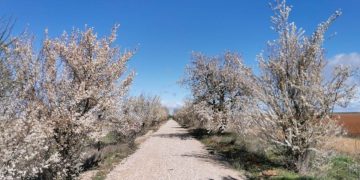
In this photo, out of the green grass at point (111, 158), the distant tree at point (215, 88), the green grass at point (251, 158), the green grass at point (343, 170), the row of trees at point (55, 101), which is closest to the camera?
the row of trees at point (55, 101)

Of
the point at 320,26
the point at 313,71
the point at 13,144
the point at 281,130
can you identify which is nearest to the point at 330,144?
the point at 281,130

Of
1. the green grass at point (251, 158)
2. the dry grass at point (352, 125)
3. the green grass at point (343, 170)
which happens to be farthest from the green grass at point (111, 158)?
the dry grass at point (352, 125)

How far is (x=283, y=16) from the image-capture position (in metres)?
15.1

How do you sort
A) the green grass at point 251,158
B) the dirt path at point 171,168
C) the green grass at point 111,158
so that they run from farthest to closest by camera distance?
the green grass at point 111,158
the dirt path at point 171,168
the green grass at point 251,158

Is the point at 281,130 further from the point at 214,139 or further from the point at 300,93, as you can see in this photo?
the point at 214,139

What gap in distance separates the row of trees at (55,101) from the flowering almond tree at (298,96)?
596cm

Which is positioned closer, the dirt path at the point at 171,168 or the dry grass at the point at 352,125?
the dirt path at the point at 171,168

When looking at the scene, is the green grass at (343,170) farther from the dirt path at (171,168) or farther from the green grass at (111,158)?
the green grass at (111,158)

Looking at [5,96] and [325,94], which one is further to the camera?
[325,94]

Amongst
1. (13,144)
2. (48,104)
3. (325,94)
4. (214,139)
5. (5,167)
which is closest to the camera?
(5,167)

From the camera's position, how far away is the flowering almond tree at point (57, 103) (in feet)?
29.5

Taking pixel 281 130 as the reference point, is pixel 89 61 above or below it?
above

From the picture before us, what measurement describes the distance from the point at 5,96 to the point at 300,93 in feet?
32.1

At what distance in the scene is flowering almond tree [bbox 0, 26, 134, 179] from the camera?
29.5 ft
